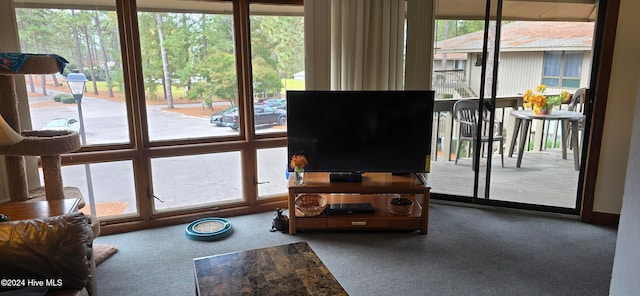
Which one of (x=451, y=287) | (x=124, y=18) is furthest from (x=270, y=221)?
(x=124, y=18)

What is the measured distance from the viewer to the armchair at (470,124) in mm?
3973

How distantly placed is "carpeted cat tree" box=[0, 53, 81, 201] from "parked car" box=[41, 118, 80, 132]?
0.45 metres

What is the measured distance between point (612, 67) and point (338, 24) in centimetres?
230

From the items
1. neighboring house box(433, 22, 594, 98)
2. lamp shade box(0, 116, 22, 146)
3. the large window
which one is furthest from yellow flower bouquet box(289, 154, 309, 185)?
lamp shade box(0, 116, 22, 146)

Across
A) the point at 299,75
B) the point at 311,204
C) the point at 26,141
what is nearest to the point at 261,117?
the point at 299,75

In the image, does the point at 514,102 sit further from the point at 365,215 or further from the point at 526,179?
the point at 365,215

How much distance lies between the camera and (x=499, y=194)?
403 cm

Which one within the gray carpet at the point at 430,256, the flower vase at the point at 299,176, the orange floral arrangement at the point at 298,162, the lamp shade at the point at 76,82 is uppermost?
the lamp shade at the point at 76,82

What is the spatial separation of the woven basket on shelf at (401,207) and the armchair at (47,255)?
2.32 meters

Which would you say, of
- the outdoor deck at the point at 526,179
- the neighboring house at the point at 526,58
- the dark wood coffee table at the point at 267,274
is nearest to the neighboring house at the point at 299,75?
the neighboring house at the point at 526,58

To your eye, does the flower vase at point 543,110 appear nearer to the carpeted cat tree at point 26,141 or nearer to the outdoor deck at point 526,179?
the outdoor deck at point 526,179

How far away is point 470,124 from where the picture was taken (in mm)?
4074

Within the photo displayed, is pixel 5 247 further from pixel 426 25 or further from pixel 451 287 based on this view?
pixel 426 25

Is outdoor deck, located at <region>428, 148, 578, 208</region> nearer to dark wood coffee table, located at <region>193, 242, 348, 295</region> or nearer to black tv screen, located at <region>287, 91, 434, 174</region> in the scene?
black tv screen, located at <region>287, 91, 434, 174</region>
